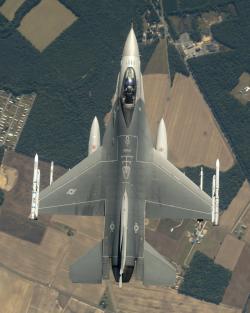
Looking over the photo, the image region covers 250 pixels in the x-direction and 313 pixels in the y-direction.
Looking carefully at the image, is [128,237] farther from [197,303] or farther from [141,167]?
[197,303]

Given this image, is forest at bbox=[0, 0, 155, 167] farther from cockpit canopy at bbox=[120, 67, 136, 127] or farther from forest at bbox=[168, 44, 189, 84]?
cockpit canopy at bbox=[120, 67, 136, 127]

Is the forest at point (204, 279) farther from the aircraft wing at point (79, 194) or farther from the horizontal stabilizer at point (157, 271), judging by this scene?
the aircraft wing at point (79, 194)

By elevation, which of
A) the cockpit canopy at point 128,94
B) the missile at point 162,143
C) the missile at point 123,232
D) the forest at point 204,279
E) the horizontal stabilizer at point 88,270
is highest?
the cockpit canopy at point 128,94

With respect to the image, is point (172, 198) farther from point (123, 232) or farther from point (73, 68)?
point (73, 68)

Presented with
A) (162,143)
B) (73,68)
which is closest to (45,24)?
(73,68)

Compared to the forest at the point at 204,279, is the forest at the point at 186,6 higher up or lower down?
higher up

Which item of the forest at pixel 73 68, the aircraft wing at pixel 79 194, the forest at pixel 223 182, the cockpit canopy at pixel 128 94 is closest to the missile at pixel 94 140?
the aircraft wing at pixel 79 194
